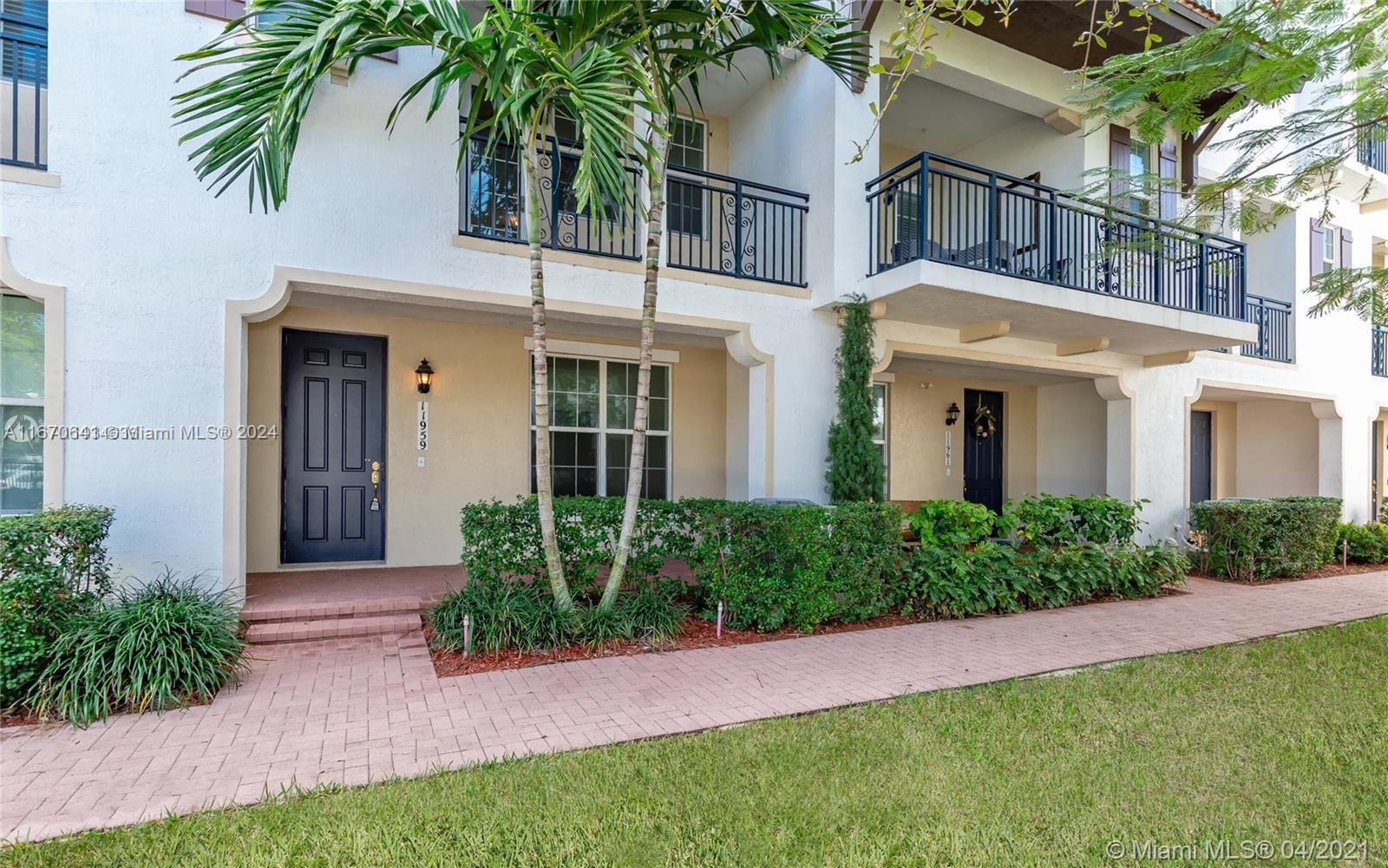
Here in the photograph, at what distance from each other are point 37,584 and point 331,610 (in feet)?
6.29

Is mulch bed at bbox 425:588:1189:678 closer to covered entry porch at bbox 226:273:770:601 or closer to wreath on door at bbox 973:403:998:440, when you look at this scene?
covered entry porch at bbox 226:273:770:601

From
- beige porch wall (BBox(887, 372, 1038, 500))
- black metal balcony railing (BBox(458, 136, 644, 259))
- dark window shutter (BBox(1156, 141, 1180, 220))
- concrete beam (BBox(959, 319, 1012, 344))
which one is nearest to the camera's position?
black metal balcony railing (BBox(458, 136, 644, 259))

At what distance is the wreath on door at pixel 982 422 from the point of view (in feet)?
39.5

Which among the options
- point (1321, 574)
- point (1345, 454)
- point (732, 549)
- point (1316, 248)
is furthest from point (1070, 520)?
point (1316, 248)

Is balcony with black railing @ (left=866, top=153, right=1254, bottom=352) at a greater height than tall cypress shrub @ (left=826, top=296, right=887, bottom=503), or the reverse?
balcony with black railing @ (left=866, top=153, right=1254, bottom=352)

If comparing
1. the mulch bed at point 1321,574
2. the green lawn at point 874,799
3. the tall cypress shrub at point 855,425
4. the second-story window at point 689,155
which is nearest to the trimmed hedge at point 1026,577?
the tall cypress shrub at point 855,425

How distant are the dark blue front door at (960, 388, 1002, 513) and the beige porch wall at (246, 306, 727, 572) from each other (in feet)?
22.2

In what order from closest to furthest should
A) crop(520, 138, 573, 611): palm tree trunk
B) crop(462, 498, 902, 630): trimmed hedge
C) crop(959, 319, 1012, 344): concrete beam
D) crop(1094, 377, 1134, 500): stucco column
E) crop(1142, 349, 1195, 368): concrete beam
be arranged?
1. crop(520, 138, 573, 611): palm tree trunk
2. crop(462, 498, 902, 630): trimmed hedge
3. crop(959, 319, 1012, 344): concrete beam
4. crop(1142, 349, 1195, 368): concrete beam
5. crop(1094, 377, 1134, 500): stucco column

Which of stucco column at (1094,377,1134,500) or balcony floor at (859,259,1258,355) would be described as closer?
balcony floor at (859,259,1258,355)

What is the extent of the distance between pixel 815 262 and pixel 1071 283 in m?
3.24

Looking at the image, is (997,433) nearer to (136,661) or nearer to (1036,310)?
(1036,310)

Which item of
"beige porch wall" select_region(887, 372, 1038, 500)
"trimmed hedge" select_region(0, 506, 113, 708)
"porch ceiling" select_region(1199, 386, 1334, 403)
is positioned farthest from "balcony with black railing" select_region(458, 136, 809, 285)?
"porch ceiling" select_region(1199, 386, 1334, 403)

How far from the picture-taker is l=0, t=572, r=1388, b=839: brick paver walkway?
10.5 ft

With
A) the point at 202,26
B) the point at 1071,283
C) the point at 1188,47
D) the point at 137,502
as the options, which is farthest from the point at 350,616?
the point at 1071,283
